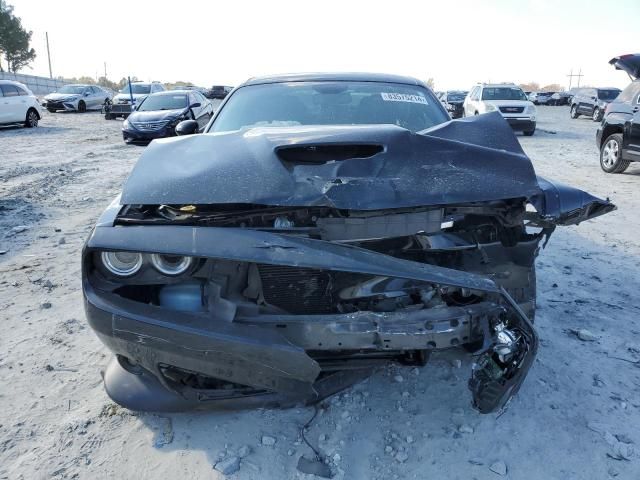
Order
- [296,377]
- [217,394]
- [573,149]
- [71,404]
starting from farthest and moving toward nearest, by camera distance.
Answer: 1. [573,149]
2. [71,404]
3. [217,394]
4. [296,377]

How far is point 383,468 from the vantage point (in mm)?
2119

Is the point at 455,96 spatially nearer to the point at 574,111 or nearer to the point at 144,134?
the point at 574,111

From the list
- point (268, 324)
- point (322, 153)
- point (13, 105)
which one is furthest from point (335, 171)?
point (13, 105)

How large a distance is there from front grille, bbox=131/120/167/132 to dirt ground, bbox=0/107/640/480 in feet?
30.1

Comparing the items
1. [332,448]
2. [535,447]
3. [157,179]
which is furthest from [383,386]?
[157,179]

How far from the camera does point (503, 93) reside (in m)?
16.6

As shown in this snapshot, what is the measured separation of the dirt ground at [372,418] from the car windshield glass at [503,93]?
13.8 meters

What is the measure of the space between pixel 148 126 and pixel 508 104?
11.1 metres

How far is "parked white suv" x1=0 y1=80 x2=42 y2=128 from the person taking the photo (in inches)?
629

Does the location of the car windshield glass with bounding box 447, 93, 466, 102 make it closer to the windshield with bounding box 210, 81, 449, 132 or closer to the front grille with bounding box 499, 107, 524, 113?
the front grille with bounding box 499, 107, 524, 113

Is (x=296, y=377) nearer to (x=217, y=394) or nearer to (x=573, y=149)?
(x=217, y=394)

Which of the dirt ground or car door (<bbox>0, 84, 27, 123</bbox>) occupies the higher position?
car door (<bbox>0, 84, 27, 123</bbox>)

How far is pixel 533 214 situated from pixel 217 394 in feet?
5.53

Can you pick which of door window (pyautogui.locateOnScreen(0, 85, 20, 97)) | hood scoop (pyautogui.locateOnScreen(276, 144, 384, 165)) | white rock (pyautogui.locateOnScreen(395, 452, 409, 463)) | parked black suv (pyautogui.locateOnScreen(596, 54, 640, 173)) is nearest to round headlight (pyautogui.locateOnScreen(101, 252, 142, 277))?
hood scoop (pyautogui.locateOnScreen(276, 144, 384, 165))
